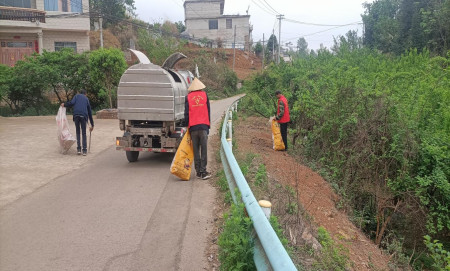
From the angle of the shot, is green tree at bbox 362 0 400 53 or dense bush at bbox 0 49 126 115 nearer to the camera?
dense bush at bbox 0 49 126 115

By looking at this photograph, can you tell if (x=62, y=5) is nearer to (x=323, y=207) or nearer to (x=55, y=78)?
(x=55, y=78)

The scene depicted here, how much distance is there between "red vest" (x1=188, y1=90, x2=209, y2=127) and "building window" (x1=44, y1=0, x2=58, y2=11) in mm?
29194

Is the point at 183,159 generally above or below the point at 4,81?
below

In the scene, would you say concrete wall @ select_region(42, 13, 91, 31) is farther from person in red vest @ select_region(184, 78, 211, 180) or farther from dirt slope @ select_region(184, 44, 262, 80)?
person in red vest @ select_region(184, 78, 211, 180)

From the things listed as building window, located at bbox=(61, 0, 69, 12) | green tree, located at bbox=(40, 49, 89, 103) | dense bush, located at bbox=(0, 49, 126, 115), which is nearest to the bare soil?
dense bush, located at bbox=(0, 49, 126, 115)

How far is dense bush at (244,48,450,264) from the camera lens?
27.5ft

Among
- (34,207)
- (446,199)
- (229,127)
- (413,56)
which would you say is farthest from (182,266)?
(413,56)

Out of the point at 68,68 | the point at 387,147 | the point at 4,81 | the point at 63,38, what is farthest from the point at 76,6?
the point at 387,147

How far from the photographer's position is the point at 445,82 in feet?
36.2

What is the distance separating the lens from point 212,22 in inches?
2340

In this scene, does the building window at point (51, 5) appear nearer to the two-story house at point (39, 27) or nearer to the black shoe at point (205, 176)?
the two-story house at point (39, 27)

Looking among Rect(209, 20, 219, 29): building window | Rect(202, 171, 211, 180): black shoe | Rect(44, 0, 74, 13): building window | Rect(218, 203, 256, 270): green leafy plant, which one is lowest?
Rect(202, 171, 211, 180): black shoe

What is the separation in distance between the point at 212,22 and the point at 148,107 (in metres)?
53.5

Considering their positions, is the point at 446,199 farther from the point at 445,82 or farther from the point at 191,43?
the point at 191,43
